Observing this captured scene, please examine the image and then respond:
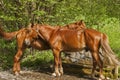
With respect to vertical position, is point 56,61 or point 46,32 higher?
point 46,32

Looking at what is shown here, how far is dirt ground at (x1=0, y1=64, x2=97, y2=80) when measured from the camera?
862 cm

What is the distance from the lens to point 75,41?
27.5 feet

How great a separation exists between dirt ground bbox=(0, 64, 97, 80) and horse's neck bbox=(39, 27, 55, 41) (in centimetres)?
95

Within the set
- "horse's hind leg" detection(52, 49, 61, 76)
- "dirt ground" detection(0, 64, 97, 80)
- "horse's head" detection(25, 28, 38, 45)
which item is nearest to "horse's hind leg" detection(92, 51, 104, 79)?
"dirt ground" detection(0, 64, 97, 80)

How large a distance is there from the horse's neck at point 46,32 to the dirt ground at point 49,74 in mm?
955

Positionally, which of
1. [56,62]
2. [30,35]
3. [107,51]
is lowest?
[56,62]

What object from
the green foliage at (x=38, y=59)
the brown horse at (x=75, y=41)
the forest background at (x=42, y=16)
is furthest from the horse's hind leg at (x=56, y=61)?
the forest background at (x=42, y=16)

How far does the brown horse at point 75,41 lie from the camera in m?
8.11

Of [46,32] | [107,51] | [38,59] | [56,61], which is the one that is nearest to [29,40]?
[46,32]

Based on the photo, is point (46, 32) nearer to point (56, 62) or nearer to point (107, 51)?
point (56, 62)

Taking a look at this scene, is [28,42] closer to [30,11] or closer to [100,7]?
[30,11]

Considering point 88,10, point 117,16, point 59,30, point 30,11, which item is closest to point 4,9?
point 30,11

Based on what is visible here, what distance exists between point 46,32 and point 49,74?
3.55 ft

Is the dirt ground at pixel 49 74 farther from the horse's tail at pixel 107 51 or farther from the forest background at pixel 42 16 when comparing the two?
the forest background at pixel 42 16
